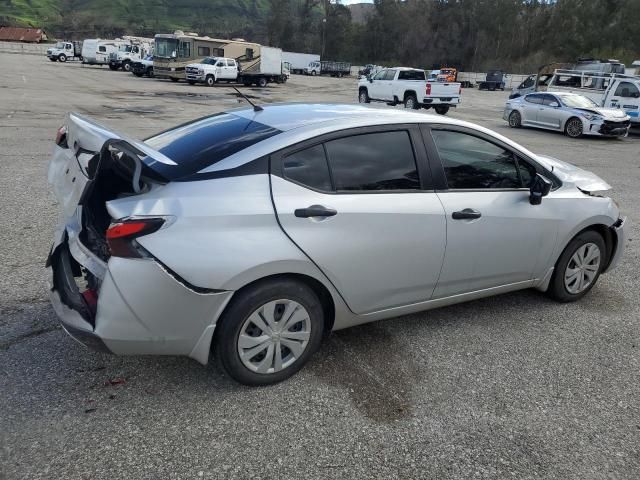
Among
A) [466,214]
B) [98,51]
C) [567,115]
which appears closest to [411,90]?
[567,115]

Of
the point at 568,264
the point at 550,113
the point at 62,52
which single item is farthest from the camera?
the point at 62,52

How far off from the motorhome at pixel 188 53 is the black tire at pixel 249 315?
37879mm

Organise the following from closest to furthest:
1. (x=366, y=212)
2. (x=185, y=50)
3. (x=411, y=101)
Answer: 1. (x=366, y=212)
2. (x=411, y=101)
3. (x=185, y=50)

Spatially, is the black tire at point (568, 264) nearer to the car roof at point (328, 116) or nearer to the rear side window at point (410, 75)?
the car roof at point (328, 116)

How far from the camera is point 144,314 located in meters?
2.71

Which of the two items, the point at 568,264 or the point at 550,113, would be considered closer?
the point at 568,264

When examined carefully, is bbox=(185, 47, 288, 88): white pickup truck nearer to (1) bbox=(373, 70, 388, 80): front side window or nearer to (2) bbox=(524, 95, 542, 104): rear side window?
(1) bbox=(373, 70, 388, 80): front side window

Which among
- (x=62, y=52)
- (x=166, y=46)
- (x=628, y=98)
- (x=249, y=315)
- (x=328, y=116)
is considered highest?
(x=328, y=116)

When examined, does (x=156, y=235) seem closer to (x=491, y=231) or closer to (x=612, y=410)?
(x=491, y=231)

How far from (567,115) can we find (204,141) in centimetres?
1830

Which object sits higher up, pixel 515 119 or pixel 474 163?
pixel 474 163

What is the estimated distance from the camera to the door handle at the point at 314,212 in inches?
118

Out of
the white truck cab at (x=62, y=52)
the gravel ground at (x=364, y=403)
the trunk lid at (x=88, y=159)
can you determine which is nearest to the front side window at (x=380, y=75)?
the gravel ground at (x=364, y=403)

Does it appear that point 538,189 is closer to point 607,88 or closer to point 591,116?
point 591,116
